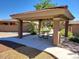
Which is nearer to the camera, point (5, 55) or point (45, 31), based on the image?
point (5, 55)

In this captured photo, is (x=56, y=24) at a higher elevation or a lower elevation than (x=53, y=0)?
lower

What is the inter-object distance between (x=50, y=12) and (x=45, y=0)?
28.3 metres

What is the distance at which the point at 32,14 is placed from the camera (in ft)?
47.5

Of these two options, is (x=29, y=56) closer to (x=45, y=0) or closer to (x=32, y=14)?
(x=32, y=14)

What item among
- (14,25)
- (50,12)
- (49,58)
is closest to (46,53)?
(49,58)

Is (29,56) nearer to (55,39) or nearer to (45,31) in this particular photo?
(55,39)

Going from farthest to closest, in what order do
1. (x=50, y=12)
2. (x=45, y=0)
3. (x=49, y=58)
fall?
1. (x=45, y=0)
2. (x=50, y=12)
3. (x=49, y=58)

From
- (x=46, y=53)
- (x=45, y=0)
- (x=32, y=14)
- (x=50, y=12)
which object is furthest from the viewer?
(x=45, y=0)

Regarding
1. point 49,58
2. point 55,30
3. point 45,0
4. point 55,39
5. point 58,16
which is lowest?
point 49,58

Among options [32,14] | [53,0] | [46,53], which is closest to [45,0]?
[53,0]

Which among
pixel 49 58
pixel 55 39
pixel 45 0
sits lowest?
pixel 49 58

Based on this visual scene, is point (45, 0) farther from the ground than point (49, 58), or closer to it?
farther from the ground

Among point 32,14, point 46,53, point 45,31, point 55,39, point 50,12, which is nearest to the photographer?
point 46,53

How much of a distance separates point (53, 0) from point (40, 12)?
28.6 meters
